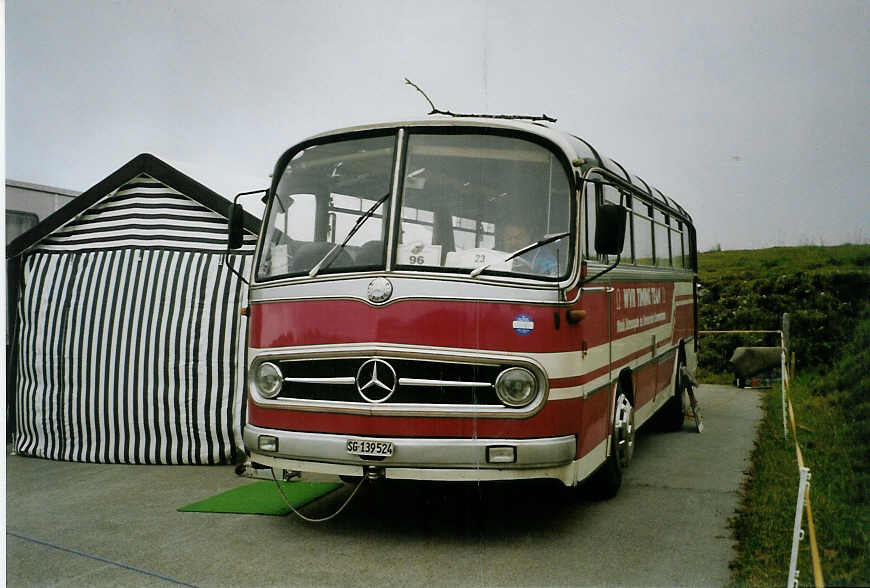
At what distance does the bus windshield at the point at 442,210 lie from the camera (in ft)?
16.5

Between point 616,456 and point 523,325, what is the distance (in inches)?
73.1

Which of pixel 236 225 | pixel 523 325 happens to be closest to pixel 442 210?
pixel 523 325

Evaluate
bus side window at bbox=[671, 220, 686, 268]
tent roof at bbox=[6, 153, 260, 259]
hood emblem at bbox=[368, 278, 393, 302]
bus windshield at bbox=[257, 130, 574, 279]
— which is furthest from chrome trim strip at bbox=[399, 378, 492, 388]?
bus side window at bbox=[671, 220, 686, 268]

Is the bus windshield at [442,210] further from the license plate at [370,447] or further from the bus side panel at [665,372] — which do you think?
the bus side panel at [665,372]

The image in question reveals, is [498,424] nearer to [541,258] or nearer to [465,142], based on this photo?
[541,258]

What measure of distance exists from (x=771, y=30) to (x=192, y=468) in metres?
5.99

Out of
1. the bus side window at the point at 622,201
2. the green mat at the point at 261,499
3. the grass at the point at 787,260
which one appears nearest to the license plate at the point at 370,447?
the green mat at the point at 261,499

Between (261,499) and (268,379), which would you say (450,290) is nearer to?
(268,379)

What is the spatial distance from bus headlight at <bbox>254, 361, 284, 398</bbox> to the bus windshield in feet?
2.01

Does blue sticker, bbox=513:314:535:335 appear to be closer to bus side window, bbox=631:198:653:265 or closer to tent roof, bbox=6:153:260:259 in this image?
bus side window, bbox=631:198:653:265

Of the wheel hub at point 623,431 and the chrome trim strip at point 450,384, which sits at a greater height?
the chrome trim strip at point 450,384

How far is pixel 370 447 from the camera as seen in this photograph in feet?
16.0

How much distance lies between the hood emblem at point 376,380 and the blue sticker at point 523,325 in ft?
2.44

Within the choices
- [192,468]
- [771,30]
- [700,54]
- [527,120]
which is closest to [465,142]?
[527,120]
